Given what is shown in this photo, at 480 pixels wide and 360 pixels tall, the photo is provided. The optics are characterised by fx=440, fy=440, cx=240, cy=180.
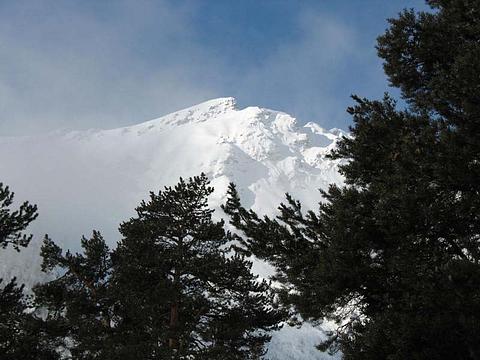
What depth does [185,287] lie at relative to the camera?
1623cm

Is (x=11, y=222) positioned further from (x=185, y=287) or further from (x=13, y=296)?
(x=185, y=287)

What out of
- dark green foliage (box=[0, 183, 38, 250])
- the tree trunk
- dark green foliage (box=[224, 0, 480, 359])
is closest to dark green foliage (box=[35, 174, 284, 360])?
the tree trunk

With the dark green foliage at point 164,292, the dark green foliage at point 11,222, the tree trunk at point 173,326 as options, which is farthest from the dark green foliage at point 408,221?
the dark green foliage at point 11,222

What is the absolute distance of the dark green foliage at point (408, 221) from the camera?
7.60 m

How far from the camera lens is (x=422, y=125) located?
9.39 metres

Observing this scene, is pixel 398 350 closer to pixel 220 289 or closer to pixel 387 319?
pixel 387 319

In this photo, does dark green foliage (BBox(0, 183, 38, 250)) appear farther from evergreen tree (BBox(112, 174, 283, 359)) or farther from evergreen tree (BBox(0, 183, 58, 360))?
evergreen tree (BBox(112, 174, 283, 359))

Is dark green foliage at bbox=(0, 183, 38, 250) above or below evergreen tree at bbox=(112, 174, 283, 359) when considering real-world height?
above

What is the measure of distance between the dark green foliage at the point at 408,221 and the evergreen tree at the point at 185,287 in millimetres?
5037

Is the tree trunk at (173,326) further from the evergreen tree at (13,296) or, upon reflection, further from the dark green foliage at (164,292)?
the evergreen tree at (13,296)

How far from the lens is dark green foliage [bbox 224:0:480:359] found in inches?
A: 299

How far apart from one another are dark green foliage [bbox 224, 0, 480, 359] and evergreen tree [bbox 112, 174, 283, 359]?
16.5ft

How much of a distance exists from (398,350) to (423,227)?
248 cm

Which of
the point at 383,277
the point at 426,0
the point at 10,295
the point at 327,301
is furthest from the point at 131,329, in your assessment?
the point at 426,0
